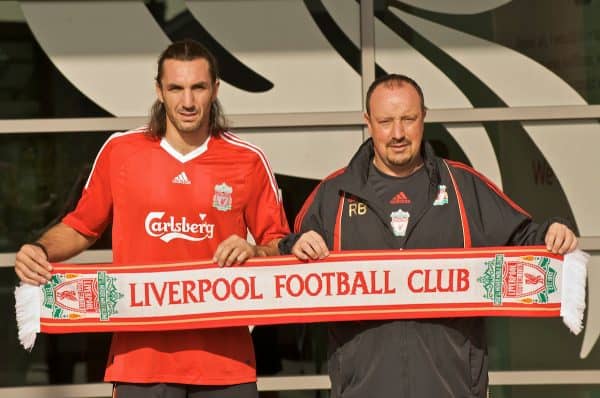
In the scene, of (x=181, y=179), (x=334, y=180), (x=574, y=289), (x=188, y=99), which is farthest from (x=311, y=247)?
(x=574, y=289)

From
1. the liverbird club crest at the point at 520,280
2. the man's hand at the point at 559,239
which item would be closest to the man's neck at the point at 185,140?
the liverbird club crest at the point at 520,280

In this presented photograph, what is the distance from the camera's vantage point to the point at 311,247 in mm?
4250

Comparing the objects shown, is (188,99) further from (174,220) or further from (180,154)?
(174,220)

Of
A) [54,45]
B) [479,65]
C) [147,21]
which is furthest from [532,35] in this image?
[54,45]

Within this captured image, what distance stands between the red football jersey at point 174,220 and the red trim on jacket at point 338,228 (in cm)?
38

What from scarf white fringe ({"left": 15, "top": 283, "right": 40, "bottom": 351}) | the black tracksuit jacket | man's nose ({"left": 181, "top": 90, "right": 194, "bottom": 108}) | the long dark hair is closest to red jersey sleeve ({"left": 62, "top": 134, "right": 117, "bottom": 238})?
the long dark hair

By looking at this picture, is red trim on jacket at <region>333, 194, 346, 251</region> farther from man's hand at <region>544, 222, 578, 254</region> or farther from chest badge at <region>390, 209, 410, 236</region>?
man's hand at <region>544, 222, 578, 254</region>

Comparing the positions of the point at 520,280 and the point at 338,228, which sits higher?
the point at 338,228

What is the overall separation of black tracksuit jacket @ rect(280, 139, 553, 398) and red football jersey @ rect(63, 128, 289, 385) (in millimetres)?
344

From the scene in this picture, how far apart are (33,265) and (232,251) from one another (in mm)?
773

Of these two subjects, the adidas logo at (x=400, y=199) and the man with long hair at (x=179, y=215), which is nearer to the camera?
the adidas logo at (x=400, y=199)

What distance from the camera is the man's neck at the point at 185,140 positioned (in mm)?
4508

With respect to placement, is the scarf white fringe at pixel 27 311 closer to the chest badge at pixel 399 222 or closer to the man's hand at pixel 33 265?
the man's hand at pixel 33 265

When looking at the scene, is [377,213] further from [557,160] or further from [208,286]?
[557,160]
